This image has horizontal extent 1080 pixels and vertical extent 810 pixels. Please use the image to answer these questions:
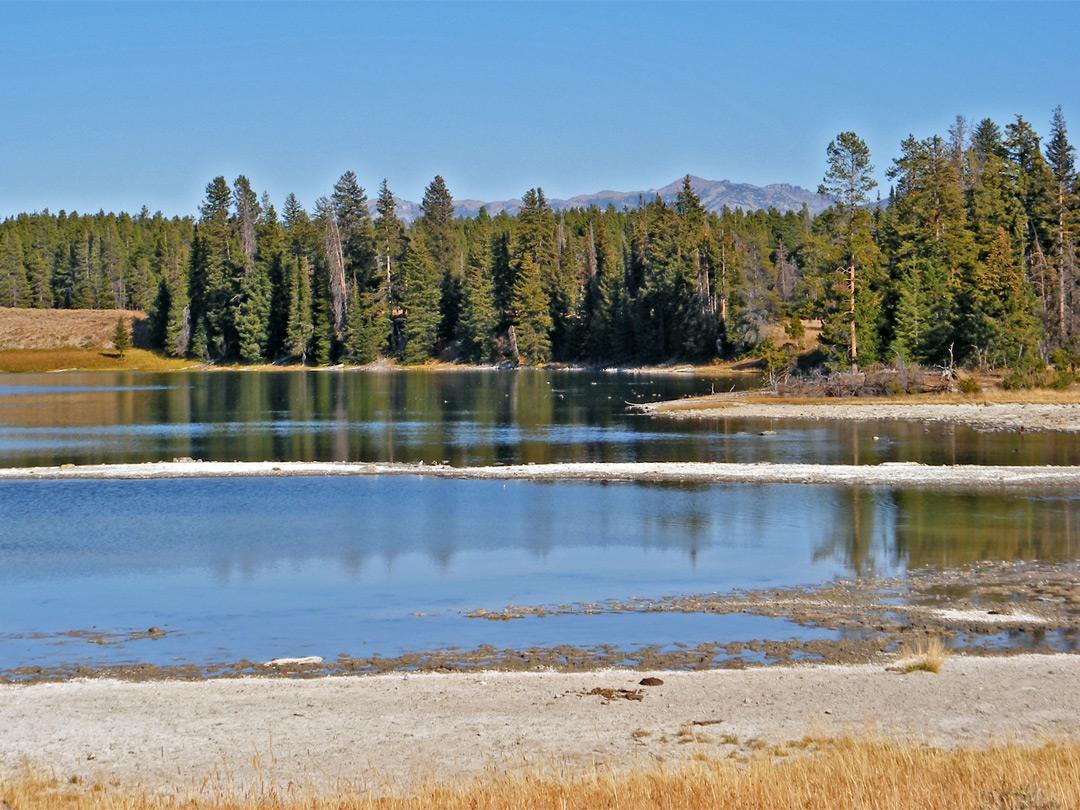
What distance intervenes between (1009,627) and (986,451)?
27537mm

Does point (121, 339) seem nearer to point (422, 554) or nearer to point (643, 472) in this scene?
point (643, 472)

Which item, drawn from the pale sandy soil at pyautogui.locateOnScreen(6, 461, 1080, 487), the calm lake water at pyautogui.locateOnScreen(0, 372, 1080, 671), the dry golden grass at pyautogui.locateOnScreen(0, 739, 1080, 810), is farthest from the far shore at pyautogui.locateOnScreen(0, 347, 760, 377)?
the dry golden grass at pyautogui.locateOnScreen(0, 739, 1080, 810)

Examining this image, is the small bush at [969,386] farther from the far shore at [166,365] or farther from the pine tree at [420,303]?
the pine tree at [420,303]

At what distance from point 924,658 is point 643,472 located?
2335 centimetres

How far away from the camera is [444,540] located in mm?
27203

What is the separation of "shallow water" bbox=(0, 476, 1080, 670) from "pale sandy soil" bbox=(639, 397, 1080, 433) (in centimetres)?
2327

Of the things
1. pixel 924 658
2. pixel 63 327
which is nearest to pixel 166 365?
pixel 63 327

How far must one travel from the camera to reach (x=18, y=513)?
3155 centimetres

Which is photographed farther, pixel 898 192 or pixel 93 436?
pixel 898 192

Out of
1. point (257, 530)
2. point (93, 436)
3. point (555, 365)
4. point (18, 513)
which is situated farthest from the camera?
point (555, 365)

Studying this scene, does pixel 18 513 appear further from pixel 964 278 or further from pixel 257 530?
pixel 964 278

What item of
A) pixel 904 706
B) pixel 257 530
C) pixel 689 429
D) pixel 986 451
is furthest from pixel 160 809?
pixel 689 429

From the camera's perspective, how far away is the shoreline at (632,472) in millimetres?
34656

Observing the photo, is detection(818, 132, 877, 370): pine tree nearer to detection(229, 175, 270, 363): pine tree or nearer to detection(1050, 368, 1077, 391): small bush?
detection(1050, 368, 1077, 391): small bush
